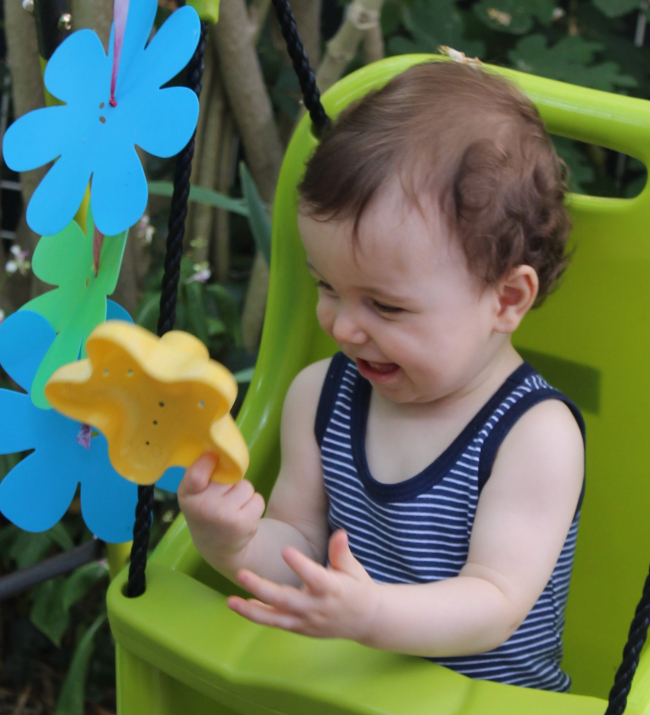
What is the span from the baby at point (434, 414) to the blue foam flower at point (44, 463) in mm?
87

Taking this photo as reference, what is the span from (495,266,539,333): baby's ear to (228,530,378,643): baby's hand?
240 mm

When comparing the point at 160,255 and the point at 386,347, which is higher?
the point at 386,347

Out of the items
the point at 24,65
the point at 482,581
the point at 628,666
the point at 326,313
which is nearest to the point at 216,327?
the point at 24,65

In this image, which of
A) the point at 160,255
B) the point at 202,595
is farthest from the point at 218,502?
the point at 160,255

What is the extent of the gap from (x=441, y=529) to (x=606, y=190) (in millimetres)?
1120

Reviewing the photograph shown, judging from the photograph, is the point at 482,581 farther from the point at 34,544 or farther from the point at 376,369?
the point at 34,544

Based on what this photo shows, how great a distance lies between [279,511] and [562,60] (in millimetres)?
1023

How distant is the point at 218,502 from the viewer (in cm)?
55

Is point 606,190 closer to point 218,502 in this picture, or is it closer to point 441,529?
point 441,529

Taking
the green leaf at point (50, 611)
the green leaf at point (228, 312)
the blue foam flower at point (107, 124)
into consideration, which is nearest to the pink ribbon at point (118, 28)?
the blue foam flower at point (107, 124)

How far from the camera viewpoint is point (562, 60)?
4.71 ft

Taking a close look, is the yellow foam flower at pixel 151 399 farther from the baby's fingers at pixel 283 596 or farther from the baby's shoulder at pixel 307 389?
the baby's shoulder at pixel 307 389

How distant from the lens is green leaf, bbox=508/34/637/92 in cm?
141

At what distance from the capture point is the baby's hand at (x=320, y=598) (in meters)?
0.49
